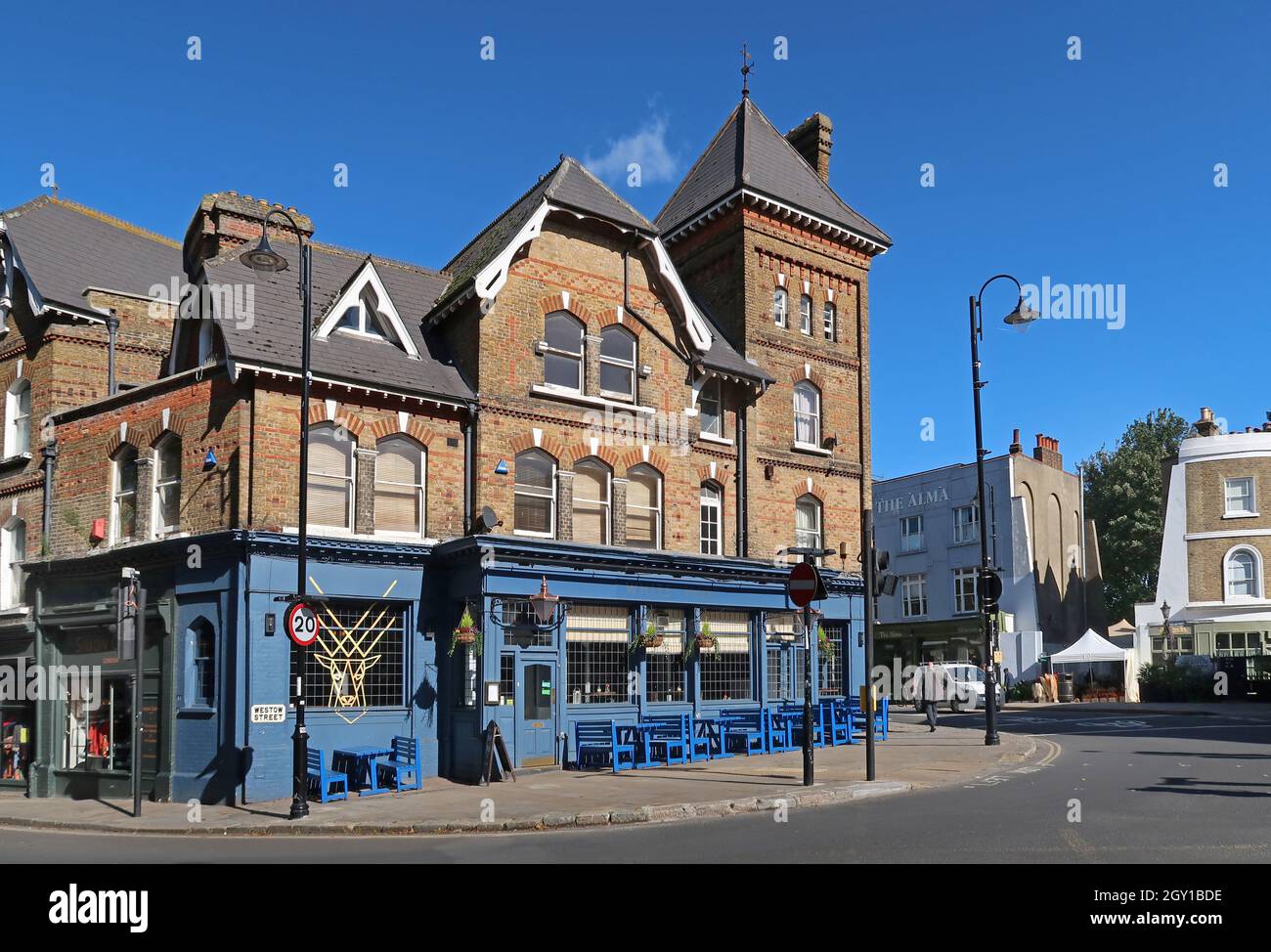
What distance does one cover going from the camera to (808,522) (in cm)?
2806

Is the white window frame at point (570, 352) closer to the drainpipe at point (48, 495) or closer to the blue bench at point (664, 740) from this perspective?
the blue bench at point (664, 740)

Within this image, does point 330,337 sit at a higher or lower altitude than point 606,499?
higher

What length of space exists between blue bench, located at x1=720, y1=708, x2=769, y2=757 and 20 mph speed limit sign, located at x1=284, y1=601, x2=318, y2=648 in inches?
378

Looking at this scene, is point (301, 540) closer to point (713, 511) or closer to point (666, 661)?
point (666, 661)

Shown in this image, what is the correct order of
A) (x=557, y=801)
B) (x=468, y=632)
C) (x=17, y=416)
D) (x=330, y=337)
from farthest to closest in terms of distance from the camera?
(x=17, y=416) < (x=330, y=337) < (x=468, y=632) < (x=557, y=801)

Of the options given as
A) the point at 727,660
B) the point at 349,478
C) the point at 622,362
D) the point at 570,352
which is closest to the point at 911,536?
the point at 727,660

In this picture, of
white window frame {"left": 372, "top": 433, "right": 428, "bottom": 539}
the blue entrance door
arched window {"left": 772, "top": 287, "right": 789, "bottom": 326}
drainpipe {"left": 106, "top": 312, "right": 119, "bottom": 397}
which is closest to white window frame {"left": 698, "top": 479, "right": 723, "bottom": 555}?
arched window {"left": 772, "top": 287, "right": 789, "bottom": 326}

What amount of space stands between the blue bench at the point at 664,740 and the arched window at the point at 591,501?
4020 millimetres

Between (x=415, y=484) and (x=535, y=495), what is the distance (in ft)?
8.41

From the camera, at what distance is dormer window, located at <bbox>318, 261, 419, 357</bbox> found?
21484 mm


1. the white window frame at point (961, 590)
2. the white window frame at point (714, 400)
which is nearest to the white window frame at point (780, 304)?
the white window frame at point (714, 400)

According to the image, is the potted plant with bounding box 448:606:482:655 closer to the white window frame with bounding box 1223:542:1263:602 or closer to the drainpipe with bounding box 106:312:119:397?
the drainpipe with bounding box 106:312:119:397

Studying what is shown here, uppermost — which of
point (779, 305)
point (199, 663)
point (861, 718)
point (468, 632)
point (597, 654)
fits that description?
point (779, 305)
